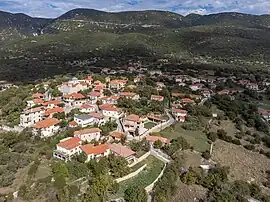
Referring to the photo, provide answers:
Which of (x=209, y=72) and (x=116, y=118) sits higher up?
(x=116, y=118)

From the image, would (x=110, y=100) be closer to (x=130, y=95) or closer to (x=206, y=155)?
(x=130, y=95)

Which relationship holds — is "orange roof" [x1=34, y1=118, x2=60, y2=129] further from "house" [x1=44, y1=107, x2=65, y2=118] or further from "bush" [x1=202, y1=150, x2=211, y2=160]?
"bush" [x1=202, y1=150, x2=211, y2=160]

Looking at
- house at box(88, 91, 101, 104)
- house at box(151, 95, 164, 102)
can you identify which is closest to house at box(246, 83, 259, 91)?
house at box(151, 95, 164, 102)

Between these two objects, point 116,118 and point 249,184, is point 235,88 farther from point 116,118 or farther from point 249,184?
point 249,184

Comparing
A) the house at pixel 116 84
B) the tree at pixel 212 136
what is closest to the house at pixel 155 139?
the tree at pixel 212 136

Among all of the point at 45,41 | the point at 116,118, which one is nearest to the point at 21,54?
the point at 45,41

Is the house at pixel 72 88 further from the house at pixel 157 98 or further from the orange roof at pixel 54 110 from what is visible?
the house at pixel 157 98
